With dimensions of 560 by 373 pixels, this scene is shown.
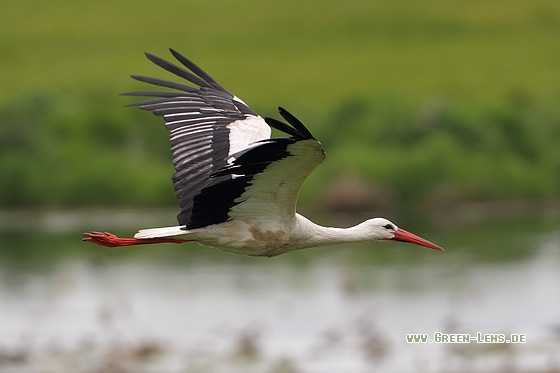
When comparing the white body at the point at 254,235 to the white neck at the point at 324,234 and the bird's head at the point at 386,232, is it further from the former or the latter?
the bird's head at the point at 386,232

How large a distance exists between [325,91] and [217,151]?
41704 millimetres

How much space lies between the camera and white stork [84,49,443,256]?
10898 millimetres

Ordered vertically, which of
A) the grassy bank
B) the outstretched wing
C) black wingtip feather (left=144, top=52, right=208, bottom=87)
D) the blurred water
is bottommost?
the blurred water

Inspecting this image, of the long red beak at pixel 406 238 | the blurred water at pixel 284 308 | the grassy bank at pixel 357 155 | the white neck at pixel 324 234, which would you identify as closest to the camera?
the white neck at pixel 324 234

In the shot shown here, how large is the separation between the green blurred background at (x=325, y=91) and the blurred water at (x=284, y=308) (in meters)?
5.94

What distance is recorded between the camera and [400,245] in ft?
105

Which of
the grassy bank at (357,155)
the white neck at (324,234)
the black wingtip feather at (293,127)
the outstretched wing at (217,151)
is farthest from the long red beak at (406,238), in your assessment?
the grassy bank at (357,155)

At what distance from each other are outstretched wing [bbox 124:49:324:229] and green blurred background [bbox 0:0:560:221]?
71.2ft

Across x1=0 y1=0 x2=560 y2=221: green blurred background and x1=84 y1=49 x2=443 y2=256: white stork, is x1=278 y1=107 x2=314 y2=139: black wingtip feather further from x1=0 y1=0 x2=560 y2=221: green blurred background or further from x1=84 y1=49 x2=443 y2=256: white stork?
x1=0 y1=0 x2=560 y2=221: green blurred background

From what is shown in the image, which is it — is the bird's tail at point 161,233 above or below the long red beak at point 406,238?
above

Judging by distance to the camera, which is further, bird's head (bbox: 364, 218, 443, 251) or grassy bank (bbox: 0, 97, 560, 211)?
grassy bank (bbox: 0, 97, 560, 211)

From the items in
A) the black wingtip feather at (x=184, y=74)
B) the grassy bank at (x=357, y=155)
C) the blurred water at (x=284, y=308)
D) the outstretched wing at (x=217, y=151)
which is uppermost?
the black wingtip feather at (x=184, y=74)

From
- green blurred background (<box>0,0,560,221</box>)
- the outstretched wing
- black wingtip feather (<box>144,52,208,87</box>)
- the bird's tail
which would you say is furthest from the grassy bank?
the bird's tail

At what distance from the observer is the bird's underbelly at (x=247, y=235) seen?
38.9 feet
